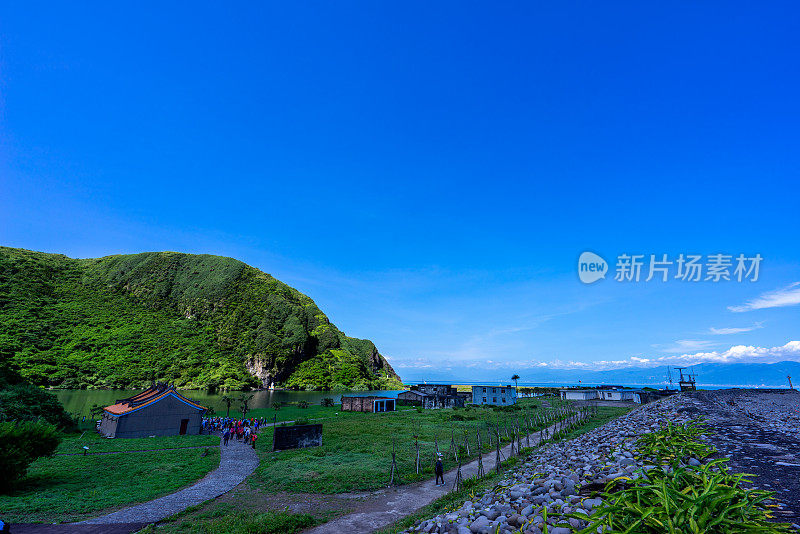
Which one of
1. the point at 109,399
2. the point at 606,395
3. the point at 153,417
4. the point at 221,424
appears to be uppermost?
the point at 153,417

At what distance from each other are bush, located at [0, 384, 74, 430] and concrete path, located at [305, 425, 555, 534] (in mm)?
40187

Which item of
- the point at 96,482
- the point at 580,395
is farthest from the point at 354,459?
the point at 580,395

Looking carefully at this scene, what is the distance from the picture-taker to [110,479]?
2484 cm

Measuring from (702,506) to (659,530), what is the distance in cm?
110

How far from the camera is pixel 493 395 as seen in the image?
8988 cm

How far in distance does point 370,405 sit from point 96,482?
57.2 metres

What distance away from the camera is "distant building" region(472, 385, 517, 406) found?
89.6m

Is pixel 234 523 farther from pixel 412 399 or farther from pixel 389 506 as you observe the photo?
pixel 412 399

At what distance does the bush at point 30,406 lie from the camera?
3847cm

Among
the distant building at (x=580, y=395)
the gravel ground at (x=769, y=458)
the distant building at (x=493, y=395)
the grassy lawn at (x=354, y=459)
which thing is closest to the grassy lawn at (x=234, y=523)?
the grassy lawn at (x=354, y=459)

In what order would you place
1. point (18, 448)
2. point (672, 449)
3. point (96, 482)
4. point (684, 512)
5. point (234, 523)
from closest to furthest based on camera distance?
point (684, 512)
point (672, 449)
point (234, 523)
point (18, 448)
point (96, 482)

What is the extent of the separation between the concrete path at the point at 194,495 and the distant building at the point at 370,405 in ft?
149

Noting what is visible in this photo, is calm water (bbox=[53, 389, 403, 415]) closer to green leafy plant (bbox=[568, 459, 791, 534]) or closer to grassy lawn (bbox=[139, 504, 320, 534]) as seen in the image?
grassy lawn (bbox=[139, 504, 320, 534])

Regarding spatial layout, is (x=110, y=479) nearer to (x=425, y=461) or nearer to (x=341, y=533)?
(x=341, y=533)
